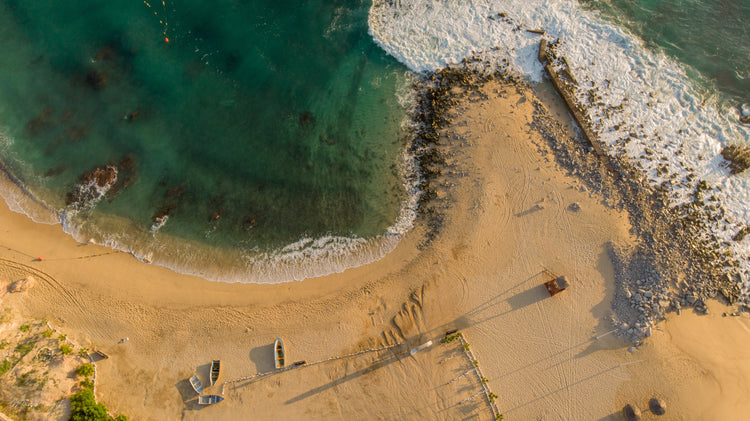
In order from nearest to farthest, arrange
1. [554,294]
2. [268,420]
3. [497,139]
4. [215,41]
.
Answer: [268,420], [554,294], [497,139], [215,41]

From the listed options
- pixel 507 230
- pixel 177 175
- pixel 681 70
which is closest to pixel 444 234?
pixel 507 230

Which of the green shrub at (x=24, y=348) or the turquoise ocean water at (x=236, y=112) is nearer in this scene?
the green shrub at (x=24, y=348)

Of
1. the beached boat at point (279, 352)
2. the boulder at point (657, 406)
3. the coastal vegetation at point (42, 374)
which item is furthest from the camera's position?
the beached boat at point (279, 352)

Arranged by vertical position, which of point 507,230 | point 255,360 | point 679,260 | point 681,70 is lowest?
point 679,260

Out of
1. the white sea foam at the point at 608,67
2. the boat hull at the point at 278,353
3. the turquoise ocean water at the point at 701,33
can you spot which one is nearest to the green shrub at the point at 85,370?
the boat hull at the point at 278,353

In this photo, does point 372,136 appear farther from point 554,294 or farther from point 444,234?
point 554,294

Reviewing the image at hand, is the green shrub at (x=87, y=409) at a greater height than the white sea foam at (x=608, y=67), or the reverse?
the white sea foam at (x=608, y=67)

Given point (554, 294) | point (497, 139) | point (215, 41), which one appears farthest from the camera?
point (215, 41)

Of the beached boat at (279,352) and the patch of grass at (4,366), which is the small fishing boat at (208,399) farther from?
the patch of grass at (4,366)
